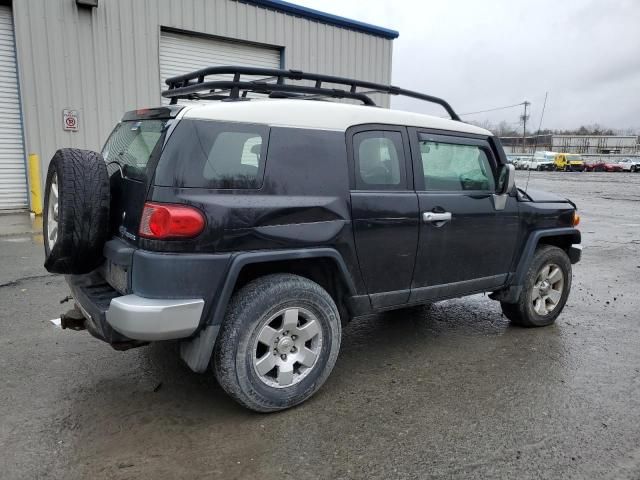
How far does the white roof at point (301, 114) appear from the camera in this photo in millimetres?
2980

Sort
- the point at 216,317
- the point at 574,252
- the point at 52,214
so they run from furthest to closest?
1. the point at 574,252
2. the point at 52,214
3. the point at 216,317

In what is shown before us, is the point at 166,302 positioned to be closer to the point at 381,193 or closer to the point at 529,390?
the point at 381,193

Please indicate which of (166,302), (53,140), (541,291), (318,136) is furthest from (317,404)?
(53,140)

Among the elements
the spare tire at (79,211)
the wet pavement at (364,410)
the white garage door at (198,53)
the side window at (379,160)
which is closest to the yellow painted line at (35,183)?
the white garage door at (198,53)

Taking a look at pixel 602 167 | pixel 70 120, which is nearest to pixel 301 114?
pixel 70 120

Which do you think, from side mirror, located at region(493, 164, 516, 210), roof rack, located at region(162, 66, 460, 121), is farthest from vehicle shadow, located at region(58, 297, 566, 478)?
roof rack, located at region(162, 66, 460, 121)

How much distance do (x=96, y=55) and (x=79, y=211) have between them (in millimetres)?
10132

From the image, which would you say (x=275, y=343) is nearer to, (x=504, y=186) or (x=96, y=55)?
(x=504, y=186)

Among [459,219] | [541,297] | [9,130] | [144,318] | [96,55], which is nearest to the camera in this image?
[144,318]

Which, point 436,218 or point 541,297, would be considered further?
point 541,297

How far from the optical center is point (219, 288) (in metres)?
2.89

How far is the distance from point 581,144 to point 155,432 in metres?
90.9

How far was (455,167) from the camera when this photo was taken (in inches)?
161

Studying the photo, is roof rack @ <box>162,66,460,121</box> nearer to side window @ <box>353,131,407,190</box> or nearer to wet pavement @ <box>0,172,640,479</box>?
side window @ <box>353,131,407,190</box>
